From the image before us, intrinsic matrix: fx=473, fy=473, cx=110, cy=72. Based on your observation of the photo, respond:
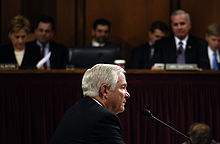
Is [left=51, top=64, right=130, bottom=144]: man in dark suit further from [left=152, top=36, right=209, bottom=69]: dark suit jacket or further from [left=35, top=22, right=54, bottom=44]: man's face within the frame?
[left=35, top=22, right=54, bottom=44]: man's face

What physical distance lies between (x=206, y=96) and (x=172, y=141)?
1.77 feet

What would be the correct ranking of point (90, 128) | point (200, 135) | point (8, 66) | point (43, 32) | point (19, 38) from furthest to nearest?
point (43, 32) < point (19, 38) < point (8, 66) < point (200, 135) < point (90, 128)

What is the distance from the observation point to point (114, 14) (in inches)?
286

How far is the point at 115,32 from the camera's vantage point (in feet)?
23.9

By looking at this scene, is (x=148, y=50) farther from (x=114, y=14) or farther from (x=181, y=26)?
(x=114, y=14)

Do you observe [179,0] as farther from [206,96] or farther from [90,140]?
[90,140]

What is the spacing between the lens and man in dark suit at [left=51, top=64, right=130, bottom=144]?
8.26ft

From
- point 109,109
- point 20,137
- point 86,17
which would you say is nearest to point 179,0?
point 86,17

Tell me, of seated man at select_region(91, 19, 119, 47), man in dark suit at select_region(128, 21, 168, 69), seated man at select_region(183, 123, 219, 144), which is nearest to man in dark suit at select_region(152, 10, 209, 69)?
man in dark suit at select_region(128, 21, 168, 69)

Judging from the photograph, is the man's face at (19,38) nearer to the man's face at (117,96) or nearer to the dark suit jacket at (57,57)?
the dark suit jacket at (57,57)

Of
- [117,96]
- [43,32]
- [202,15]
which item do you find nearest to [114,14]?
[202,15]

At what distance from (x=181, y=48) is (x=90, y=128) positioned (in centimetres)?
341

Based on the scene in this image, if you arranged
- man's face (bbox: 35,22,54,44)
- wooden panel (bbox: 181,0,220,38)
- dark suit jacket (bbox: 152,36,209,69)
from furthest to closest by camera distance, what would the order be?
1. wooden panel (bbox: 181,0,220,38)
2. man's face (bbox: 35,22,54,44)
3. dark suit jacket (bbox: 152,36,209,69)

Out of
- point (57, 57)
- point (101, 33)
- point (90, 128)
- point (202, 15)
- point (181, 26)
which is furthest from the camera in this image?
point (202, 15)
